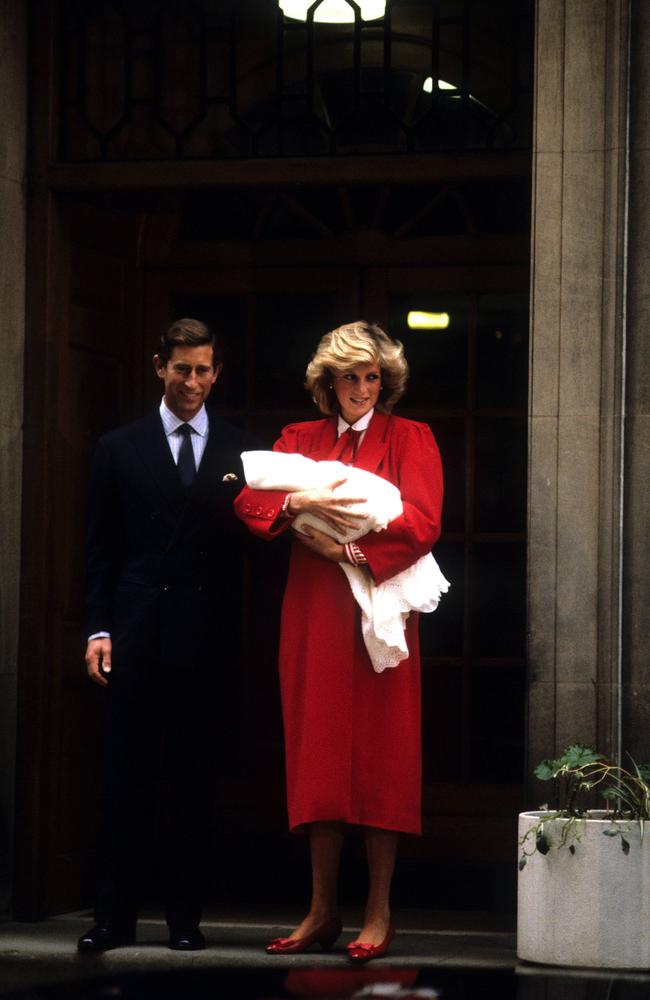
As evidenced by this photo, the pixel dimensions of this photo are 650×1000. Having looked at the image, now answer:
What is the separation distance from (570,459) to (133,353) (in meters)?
2.55

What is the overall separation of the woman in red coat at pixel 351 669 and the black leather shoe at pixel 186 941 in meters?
0.28

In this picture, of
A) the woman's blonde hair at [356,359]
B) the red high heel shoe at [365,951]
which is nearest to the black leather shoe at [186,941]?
the red high heel shoe at [365,951]

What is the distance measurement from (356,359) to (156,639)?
123cm

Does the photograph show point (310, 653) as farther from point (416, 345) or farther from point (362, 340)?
point (416, 345)

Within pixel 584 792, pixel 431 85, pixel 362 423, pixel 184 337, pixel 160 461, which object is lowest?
pixel 584 792

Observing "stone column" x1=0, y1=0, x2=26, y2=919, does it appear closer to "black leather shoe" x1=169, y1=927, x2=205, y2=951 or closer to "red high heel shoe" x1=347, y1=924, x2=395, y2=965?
"black leather shoe" x1=169, y1=927, x2=205, y2=951

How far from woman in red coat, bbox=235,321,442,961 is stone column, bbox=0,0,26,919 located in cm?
135

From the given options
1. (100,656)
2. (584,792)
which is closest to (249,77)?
(100,656)

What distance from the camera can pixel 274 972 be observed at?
660cm

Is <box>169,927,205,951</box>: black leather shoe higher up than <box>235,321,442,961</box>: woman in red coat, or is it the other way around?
<box>235,321,442,961</box>: woman in red coat

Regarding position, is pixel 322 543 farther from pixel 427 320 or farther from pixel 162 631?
pixel 427 320

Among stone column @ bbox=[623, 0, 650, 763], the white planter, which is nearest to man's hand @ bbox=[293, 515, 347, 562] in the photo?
stone column @ bbox=[623, 0, 650, 763]

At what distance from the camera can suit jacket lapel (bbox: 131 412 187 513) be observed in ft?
23.1

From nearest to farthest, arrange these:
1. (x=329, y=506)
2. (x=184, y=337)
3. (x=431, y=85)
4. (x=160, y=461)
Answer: (x=329, y=506), (x=184, y=337), (x=160, y=461), (x=431, y=85)
